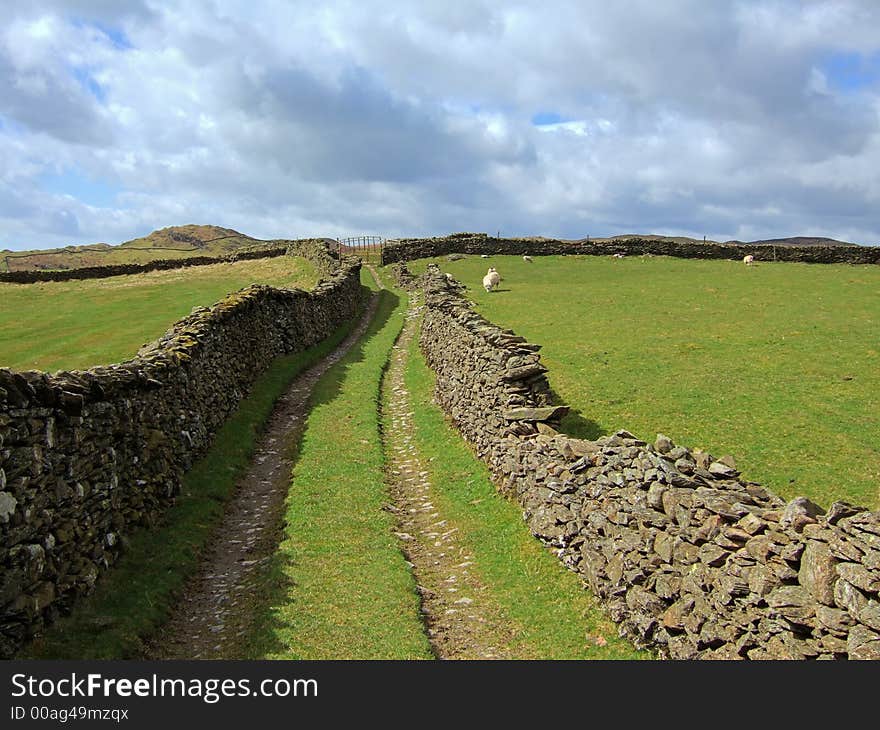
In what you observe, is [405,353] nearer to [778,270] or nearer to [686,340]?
[686,340]

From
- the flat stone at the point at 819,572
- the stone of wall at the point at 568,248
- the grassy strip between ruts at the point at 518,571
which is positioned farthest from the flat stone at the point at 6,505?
the stone of wall at the point at 568,248

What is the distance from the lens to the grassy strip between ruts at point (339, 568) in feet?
33.8

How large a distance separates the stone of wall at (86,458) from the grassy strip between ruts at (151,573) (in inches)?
10.8

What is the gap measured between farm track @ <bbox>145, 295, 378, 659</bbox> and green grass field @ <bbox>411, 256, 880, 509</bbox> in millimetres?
7749

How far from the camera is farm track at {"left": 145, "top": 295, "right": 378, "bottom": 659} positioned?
10.6 m

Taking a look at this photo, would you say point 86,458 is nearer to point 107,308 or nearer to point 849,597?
point 849,597

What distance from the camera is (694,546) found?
9703 millimetres

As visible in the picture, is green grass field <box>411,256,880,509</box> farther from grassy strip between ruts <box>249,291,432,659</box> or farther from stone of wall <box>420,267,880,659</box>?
grassy strip between ruts <box>249,291,432,659</box>

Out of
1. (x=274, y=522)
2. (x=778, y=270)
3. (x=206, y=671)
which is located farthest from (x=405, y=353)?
(x=778, y=270)

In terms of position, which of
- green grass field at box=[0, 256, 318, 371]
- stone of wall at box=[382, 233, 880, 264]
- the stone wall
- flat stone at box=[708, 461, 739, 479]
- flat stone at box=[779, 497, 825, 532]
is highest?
stone of wall at box=[382, 233, 880, 264]

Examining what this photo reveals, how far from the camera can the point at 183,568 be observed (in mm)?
12930

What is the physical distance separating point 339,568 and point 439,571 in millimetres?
1844

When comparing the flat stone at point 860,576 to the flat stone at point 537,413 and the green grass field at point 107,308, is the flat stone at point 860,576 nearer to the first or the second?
the flat stone at point 537,413

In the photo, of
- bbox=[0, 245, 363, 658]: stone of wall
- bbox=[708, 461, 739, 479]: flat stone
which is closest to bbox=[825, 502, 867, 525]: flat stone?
bbox=[708, 461, 739, 479]: flat stone
